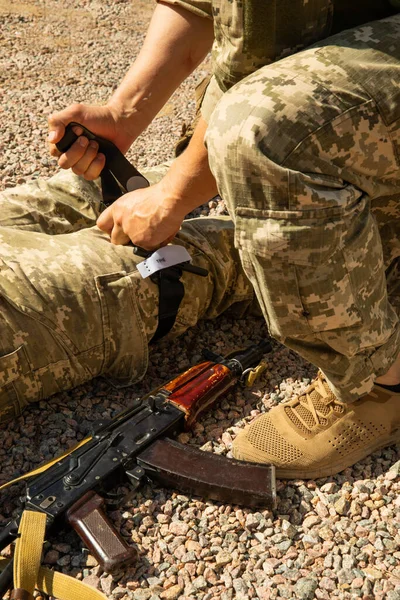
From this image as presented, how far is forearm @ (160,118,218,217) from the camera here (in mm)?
2691

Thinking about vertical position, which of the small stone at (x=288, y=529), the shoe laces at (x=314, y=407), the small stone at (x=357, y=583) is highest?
the shoe laces at (x=314, y=407)

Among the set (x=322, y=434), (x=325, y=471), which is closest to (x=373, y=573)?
(x=325, y=471)

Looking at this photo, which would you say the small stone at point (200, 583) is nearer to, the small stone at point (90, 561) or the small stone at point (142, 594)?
the small stone at point (142, 594)

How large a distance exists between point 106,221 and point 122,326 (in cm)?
47

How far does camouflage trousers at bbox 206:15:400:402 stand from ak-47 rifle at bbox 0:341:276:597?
69cm

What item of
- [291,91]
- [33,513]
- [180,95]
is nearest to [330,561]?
[33,513]

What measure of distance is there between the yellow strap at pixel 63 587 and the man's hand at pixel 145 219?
138 centimetres

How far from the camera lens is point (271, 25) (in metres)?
2.43

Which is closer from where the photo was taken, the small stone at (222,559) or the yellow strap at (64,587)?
the yellow strap at (64,587)

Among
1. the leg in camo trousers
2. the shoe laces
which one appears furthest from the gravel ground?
the leg in camo trousers

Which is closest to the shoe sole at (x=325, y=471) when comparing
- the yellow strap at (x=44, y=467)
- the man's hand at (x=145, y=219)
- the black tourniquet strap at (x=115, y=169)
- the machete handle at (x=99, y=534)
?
the machete handle at (x=99, y=534)

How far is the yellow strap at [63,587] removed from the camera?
2.42 meters

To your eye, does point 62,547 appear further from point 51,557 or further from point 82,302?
point 82,302

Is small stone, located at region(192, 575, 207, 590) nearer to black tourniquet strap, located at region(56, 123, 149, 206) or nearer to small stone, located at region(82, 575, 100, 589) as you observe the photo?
small stone, located at region(82, 575, 100, 589)
